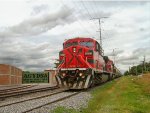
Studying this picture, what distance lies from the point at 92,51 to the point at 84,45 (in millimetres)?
1484

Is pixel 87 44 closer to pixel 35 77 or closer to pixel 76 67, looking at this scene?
pixel 76 67

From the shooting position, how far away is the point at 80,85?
2059cm

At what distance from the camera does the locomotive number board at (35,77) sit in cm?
5731

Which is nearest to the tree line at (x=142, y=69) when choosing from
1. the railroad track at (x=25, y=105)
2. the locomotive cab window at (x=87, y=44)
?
the locomotive cab window at (x=87, y=44)

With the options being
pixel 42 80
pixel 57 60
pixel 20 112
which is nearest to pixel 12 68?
pixel 42 80

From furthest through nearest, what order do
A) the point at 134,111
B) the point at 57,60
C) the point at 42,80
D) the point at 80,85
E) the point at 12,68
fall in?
1. the point at 42,80
2. the point at 12,68
3. the point at 57,60
4. the point at 80,85
5. the point at 134,111

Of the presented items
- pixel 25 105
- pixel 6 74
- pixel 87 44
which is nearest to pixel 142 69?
pixel 6 74

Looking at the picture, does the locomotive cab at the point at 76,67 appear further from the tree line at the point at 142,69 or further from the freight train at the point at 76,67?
the tree line at the point at 142,69

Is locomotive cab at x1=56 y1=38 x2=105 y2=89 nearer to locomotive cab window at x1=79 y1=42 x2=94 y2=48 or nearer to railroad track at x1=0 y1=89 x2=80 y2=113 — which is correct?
locomotive cab window at x1=79 y1=42 x2=94 y2=48

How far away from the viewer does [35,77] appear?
5791 centimetres

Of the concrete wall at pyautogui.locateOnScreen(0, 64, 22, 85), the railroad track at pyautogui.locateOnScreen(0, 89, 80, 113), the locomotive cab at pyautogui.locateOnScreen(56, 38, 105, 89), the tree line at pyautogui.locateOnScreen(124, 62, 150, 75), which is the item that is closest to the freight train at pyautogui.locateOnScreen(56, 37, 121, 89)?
the locomotive cab at pyautogui.locateOnScreen(56, 38, 105, 89)

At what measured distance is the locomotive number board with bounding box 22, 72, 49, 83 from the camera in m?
57.3

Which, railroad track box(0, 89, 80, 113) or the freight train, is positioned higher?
the freight train

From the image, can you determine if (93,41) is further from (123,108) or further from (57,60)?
(123,108)
